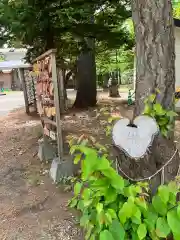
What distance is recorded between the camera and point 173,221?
183cm

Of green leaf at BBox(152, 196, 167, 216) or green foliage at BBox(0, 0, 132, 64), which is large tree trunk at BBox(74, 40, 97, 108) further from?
green leaf at BBox(152, 196, 167, 216)

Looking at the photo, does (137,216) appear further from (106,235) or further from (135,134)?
(135,134)

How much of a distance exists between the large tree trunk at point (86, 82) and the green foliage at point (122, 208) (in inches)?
333

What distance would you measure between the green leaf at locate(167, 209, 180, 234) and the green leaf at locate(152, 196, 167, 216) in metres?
0.05

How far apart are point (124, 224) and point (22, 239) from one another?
4.01 feet

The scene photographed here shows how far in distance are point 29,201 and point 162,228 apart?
6.64ft

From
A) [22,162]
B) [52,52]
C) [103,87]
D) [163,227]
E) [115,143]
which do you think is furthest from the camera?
[103,87]

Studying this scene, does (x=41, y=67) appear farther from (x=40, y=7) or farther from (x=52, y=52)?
(x=40, y=7)

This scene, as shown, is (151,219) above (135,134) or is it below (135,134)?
below

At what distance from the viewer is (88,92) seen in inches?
416

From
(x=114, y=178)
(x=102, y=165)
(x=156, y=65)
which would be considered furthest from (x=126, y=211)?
(x=156, y=65)

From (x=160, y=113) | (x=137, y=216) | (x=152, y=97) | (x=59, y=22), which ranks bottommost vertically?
(x=137, y=216)

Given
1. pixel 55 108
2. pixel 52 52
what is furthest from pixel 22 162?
pixel 52 52

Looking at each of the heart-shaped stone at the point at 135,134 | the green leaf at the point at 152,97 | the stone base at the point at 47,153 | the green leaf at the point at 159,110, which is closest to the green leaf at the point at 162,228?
the heart-shaped stone at the point at 135,134
